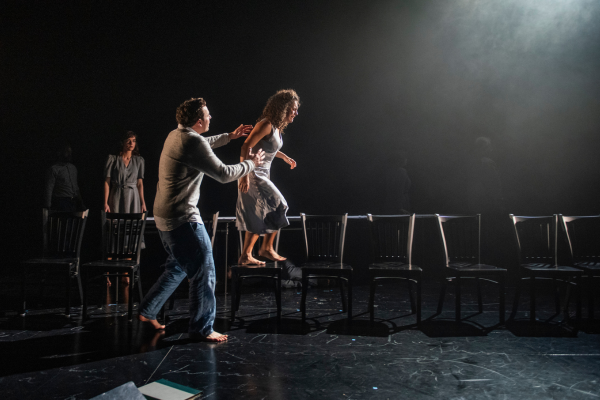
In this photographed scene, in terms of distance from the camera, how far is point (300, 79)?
218 inches

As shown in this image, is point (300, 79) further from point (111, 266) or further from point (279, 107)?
point (111, 266)

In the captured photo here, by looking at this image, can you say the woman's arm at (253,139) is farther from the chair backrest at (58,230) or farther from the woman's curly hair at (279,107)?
the chair backrest at (58,230)

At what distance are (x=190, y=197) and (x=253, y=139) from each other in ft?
2.70

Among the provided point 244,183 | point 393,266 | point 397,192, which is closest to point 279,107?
point 244,183

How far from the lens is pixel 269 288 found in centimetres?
438

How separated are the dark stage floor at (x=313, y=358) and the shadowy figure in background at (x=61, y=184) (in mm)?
1655

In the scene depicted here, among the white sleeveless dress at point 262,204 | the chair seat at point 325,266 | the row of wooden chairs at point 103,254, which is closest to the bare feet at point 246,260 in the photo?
the white sleeveless dress at point 262,204

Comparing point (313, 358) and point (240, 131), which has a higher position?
point (240, 131)

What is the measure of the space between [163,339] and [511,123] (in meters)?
5.25

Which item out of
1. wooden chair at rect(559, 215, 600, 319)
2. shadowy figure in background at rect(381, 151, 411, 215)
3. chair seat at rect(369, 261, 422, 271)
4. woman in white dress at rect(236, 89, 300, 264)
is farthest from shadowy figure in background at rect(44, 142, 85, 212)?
wooden chair at rect(559, 215, 600, 319)

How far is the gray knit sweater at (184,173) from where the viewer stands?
2193 mm

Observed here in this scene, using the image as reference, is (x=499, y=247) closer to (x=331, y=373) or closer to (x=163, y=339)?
(x=331, y=373)

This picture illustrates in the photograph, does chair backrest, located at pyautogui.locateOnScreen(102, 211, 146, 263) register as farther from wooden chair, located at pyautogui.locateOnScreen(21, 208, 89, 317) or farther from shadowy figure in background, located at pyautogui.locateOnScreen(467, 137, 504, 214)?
shadowy figure in background, located at pyautogui.locateOnScreen(467, 137, 504, 214)

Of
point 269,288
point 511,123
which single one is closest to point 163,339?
point 269,288
